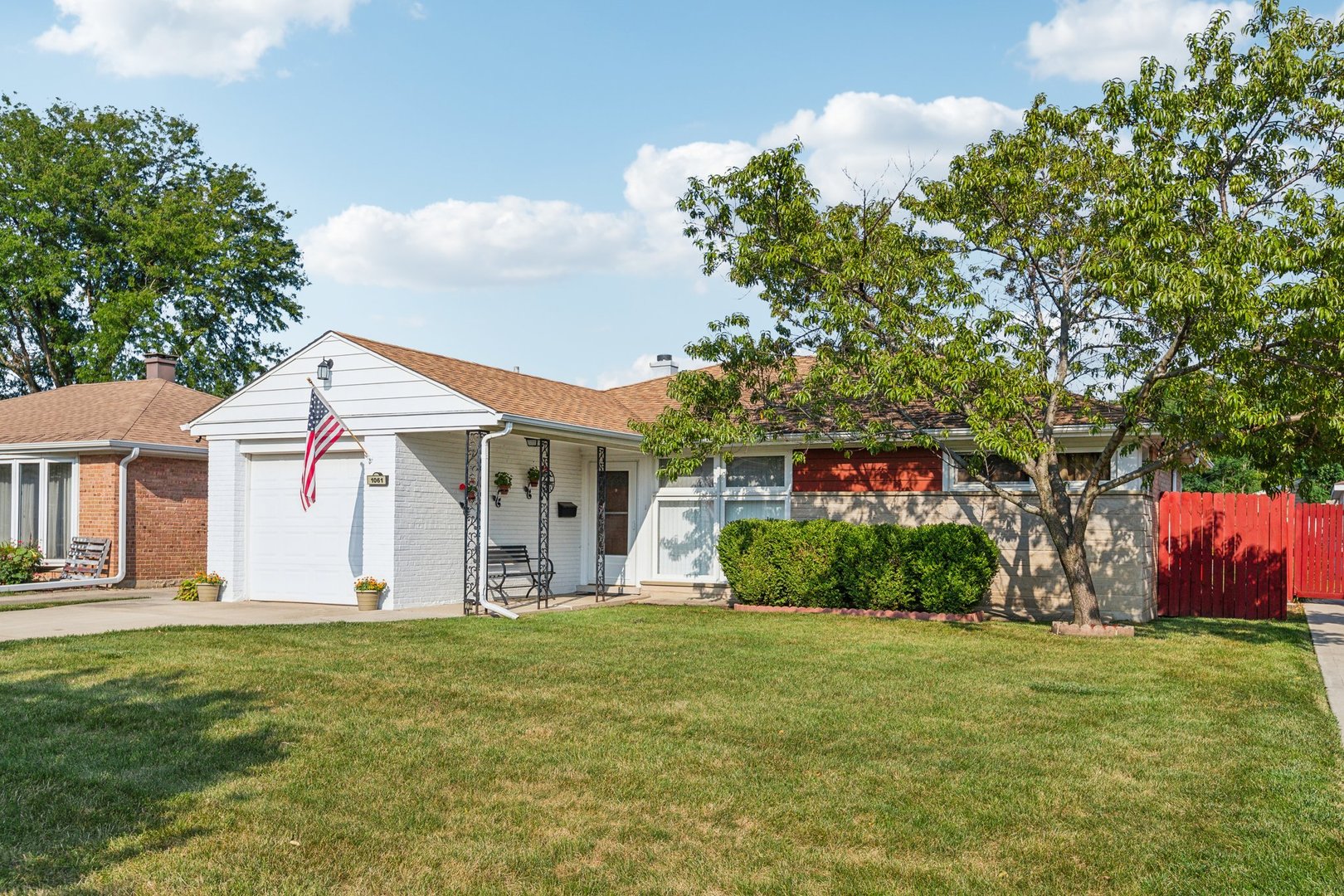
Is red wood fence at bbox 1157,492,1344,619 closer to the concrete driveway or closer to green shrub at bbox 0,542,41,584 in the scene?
the concrete driveway

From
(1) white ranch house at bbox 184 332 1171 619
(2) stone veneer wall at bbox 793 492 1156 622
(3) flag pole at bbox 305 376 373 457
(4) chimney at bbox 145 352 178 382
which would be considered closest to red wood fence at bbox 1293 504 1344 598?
(2) stone veneer wall at bbox 793 492 1156 622

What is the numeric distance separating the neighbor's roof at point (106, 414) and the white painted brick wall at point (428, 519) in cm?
588

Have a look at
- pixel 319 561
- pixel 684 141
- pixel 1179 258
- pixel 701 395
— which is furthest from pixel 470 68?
pixel 1179 258

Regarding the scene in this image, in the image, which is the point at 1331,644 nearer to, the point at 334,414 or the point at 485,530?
the point at 485,530

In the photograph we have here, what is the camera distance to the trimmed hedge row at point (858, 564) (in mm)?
13836

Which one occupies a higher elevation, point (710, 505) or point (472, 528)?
point (710, 505)

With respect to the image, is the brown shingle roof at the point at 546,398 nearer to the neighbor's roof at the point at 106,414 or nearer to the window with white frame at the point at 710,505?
the window with white frame at the point at 710,505

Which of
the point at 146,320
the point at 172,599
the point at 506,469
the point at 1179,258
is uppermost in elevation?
the point at 146,320

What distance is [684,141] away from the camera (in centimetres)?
1706

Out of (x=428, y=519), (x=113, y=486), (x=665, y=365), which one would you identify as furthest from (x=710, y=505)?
(x=113, y=486)

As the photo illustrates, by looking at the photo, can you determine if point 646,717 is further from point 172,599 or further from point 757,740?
point 172,599

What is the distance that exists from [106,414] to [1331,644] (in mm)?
20622

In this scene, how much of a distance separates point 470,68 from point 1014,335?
29.8 feet

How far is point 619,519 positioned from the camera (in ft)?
59.5
